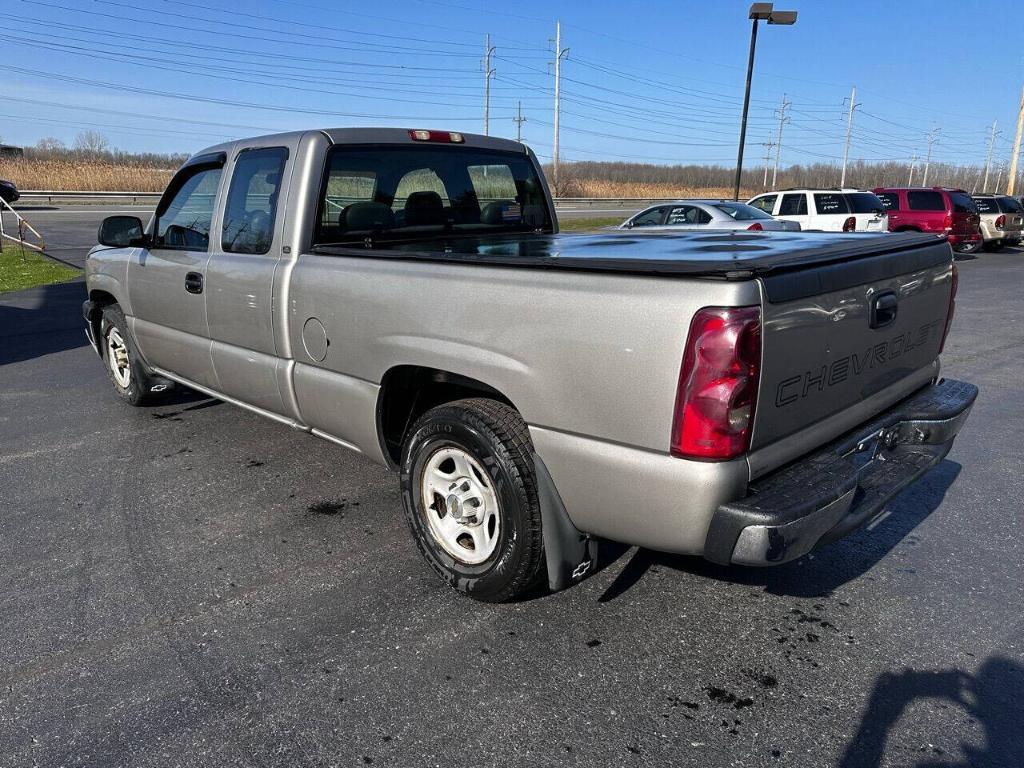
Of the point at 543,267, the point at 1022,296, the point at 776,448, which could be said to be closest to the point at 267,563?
the point at 543,267

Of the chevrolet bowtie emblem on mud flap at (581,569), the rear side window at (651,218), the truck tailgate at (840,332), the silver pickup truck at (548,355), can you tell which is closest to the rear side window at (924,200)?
the rear side window at (651,218)

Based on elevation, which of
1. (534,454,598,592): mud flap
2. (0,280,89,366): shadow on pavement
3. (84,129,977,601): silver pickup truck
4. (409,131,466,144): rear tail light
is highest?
(409,131,466,144): rear tail light

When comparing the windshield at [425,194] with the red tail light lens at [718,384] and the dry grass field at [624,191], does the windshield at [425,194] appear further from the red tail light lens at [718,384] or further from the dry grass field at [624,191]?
the dry grass field at [624,191]

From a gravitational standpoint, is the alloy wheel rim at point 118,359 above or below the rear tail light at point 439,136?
below

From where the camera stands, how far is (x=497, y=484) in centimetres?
284

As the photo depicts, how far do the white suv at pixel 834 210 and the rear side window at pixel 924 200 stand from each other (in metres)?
2.30

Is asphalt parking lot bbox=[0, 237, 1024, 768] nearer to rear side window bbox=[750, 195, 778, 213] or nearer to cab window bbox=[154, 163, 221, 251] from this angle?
cab window bbox=[154, 163, 221, 251]

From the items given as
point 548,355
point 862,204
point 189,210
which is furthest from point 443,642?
point 862,204

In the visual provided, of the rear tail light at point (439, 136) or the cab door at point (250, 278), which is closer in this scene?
the cab door at point (250, 278)

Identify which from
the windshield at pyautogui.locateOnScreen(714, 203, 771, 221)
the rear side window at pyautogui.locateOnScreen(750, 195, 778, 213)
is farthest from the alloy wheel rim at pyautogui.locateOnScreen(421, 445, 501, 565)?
the rear side window at pyautogui.locateOnScreen(750, 195, 778, 213)

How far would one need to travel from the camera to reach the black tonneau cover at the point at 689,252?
2381 millimetres

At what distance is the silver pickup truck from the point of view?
7.67 feet

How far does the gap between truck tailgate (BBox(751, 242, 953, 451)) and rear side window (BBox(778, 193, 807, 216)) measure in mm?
15827

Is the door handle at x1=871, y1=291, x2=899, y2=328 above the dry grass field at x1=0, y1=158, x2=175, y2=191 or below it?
below
